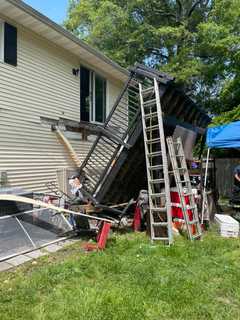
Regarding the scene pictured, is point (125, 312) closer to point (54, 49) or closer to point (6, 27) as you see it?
point (6, 27)

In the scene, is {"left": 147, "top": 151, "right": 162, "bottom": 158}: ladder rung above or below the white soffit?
below

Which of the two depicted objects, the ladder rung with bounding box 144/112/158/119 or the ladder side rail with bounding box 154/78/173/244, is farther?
the ladder rung with bounding box 144/112/158/119

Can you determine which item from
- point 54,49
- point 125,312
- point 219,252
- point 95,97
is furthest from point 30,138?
point 125,312

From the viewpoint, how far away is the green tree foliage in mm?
17844

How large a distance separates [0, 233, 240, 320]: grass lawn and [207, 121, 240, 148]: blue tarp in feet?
10.2

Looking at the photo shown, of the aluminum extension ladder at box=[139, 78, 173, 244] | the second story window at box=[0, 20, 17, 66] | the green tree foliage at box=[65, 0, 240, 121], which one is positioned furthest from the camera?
the green tree foliage at box=[65, 0, 240, 121]

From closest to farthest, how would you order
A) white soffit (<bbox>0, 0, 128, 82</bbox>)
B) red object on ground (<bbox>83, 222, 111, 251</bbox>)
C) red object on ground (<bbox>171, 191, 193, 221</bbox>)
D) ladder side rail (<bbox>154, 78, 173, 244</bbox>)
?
1. red object on ground (<bbox>83, 222, 111, 251</bbox>)
2. ladder side rail (<bbox>154, 78, 173, 244</bbox>)
3. red object on ground (<bbox>171, 191, 193, 221</bbox>)
4. white soffit (<bbox>0, 0, 128, 82</bbox>)

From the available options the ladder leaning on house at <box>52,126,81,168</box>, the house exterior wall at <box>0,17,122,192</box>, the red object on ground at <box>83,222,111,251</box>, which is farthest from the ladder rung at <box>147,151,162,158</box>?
the ladder leaning on house at <box>52,126,81,168</box>

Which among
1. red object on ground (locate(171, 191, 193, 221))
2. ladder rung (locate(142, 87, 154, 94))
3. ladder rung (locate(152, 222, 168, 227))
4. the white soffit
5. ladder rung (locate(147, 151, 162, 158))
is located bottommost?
ladder rung (locate(152, 222, 168, 227))

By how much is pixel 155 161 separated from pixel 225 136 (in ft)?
6.74

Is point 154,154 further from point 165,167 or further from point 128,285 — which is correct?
point 128,285

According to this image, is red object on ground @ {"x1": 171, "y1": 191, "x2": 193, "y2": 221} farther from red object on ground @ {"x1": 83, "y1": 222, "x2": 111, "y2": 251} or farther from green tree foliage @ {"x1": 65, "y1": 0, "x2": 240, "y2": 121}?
green tree foliage @ {"x1": 65, "y1": 0, "x2": 240, "y2": 121}

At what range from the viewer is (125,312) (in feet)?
10.4

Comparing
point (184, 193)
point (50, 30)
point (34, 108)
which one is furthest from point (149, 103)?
point (50, 30)
